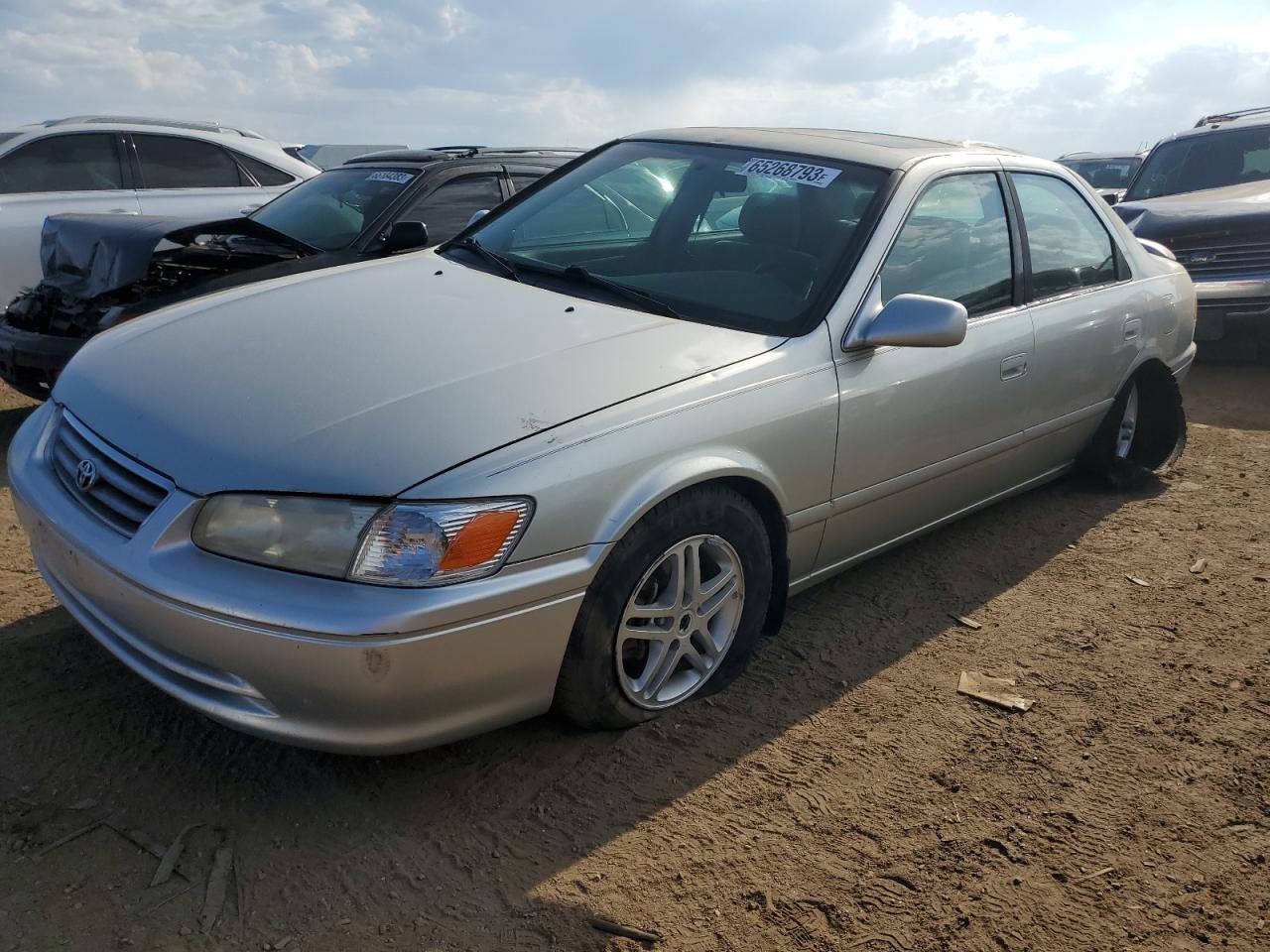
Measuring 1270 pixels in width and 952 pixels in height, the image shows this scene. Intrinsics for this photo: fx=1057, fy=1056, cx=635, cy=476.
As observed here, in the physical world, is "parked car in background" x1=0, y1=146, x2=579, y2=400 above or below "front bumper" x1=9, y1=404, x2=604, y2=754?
above

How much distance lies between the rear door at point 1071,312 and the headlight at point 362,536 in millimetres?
2506

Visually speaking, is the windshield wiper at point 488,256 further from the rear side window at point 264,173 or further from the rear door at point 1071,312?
the rear side window at point 264,173

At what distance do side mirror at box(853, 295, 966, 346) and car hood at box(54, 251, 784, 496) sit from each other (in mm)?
324

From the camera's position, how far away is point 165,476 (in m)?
2.41

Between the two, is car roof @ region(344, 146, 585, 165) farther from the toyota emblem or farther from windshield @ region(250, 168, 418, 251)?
the toyota emblem

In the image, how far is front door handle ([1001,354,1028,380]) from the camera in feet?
12.3

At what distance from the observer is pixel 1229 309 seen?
25.1 feet

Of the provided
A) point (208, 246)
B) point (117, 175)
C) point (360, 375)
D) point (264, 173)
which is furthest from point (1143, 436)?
point (117, 175)

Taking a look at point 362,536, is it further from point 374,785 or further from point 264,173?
point 264,173

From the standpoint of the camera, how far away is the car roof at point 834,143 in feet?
11.9

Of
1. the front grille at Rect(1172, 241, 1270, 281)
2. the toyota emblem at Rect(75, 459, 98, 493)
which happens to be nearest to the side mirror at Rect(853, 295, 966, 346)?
the toyota emblem at Rect(75, 459, 98, 493)

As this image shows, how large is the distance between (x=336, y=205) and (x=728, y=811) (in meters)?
4.41

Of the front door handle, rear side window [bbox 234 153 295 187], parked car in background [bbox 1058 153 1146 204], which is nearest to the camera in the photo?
the front door handle

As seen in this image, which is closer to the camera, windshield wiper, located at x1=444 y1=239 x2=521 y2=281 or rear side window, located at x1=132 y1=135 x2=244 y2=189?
windshield wiper, located at x1=444 y1=239 x2=521 y2=281
